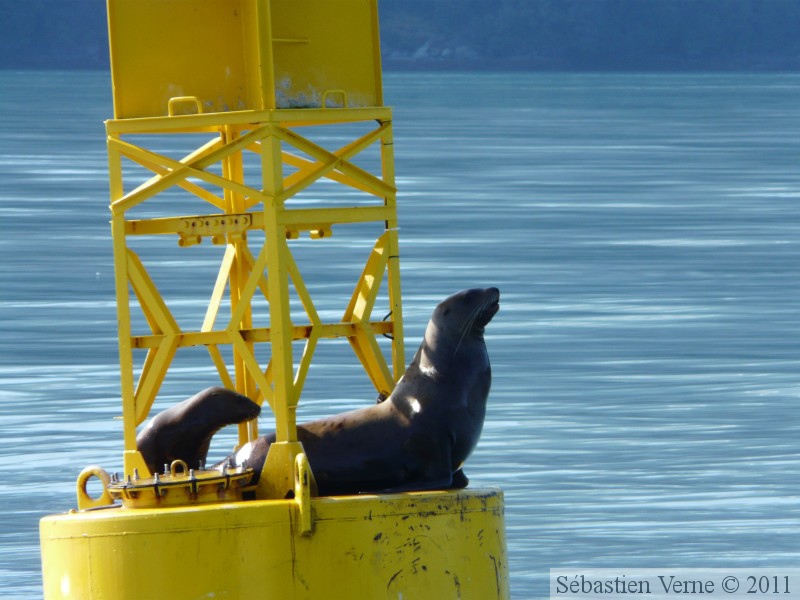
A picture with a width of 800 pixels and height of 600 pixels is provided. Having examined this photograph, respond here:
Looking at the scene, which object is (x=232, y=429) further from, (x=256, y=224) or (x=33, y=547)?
(x=256, y=224)

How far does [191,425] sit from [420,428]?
106 centimetres

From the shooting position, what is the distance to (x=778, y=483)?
18031 millimetres

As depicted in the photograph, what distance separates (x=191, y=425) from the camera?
34.6 ft

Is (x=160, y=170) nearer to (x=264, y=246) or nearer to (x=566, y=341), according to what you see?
(x=264, y=246)

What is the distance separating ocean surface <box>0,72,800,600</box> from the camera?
16.9 metres

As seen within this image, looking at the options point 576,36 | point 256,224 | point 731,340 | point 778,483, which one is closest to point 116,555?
point 256,224

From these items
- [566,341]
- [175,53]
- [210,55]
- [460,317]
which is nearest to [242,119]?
[210,55]

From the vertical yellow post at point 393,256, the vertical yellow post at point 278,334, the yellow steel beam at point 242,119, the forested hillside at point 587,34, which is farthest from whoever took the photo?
the forested hillside at point 587,34

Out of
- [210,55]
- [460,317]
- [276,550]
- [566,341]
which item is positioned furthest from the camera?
[566,341]

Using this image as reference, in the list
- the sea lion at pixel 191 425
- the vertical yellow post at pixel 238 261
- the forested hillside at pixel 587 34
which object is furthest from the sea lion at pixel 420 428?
the forested hillside at pixel 587 34

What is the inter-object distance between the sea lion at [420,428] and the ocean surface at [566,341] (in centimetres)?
427

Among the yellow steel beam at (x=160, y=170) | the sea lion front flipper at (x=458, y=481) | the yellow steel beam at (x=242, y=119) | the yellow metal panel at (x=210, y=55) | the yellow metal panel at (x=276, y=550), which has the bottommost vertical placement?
the yellow metal panel at (x=276, y=550)

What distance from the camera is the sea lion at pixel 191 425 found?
10.5m

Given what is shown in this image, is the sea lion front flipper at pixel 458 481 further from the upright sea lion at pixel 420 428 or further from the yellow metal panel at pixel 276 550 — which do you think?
the yellow metal panel at pixel 276 550
